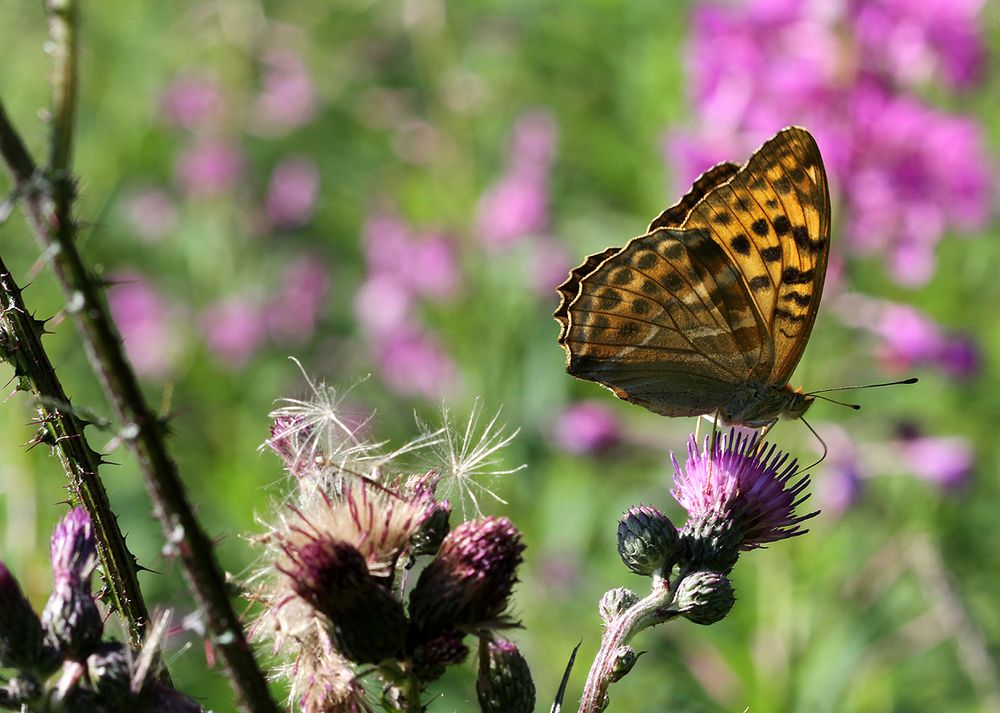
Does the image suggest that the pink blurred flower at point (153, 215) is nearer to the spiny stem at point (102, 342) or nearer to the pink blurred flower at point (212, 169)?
the pink blurred flower at point (212, 169)

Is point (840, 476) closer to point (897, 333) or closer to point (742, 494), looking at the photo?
point (897, 333)

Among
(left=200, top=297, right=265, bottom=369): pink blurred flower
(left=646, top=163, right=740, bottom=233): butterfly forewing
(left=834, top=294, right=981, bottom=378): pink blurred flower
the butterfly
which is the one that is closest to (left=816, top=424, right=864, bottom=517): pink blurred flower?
(left=834, top=294, right=981, bottom=378): pink blurred flower

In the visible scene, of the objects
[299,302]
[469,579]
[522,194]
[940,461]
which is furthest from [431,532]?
[299,302]

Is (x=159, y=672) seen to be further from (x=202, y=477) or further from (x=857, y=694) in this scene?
(x=202, y=477)

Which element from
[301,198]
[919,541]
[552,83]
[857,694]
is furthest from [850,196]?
[301,198]

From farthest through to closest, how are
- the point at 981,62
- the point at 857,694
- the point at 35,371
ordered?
the point at 981,62, the point at 857,694, the point at 35,371

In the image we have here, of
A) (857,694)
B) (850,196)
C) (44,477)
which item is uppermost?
(850,196)
